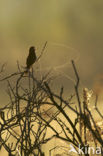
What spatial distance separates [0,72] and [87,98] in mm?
1335

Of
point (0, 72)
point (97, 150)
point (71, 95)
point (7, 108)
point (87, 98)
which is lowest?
point (97, 150)

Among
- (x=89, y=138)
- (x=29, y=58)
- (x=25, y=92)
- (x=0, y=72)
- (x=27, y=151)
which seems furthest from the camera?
(x=0, y=72)

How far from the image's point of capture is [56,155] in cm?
173

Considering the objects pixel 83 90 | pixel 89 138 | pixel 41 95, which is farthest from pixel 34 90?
pixel 83 90

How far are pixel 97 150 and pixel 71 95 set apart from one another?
101 cm

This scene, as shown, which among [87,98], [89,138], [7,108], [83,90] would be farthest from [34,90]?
[87,98]

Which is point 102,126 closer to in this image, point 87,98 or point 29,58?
point 87,98

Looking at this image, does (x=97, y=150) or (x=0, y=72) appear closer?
(x=97, y=150)

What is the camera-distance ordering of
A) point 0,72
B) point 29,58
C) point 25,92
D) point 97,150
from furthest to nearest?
point 0,72, point 29,58, point 25,92, point 97,150

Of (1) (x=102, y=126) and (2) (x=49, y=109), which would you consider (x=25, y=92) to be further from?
(1) (x=102, y=126)

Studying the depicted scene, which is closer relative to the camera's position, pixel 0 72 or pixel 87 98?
pixel 87 98

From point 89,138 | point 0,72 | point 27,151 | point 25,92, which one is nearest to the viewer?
point 27,151

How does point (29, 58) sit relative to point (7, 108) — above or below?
above

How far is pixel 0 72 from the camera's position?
2303mm
